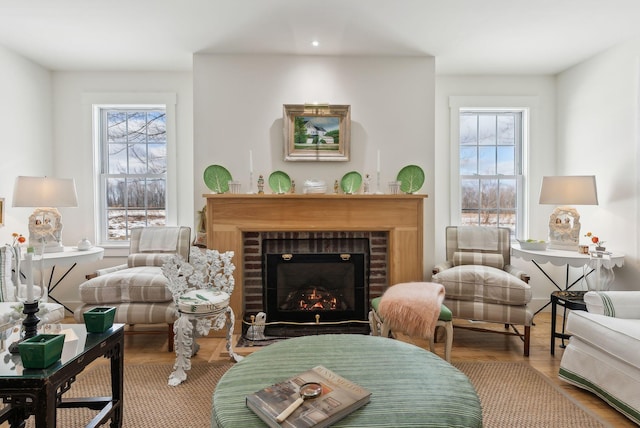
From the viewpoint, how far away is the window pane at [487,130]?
405 centimetres

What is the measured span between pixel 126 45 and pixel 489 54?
3316mm

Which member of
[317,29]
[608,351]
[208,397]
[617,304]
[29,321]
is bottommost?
[208,397]

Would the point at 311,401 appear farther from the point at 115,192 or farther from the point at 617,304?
the point at 115,192

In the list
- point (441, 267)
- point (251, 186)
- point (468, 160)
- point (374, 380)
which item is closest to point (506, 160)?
point (468, 160)

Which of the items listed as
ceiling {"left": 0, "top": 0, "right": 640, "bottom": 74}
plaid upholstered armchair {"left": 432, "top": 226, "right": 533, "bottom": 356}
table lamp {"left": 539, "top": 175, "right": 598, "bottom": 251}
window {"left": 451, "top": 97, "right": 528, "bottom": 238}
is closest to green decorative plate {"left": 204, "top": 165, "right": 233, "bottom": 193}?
ceiling {"left": 0, "top": 0, "right": 640, "bottom": 74}

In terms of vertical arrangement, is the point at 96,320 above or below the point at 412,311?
above

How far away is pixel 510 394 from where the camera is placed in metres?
2.22

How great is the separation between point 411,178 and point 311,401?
253 centimetres

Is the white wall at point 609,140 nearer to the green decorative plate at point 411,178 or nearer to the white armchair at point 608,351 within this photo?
the white armchair at point 608,351

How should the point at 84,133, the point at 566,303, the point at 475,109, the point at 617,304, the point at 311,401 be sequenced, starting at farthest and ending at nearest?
the point at 475,109 → the point at 84,133 → the point at 566,303 → the point at 617,304 → the point at 311,401

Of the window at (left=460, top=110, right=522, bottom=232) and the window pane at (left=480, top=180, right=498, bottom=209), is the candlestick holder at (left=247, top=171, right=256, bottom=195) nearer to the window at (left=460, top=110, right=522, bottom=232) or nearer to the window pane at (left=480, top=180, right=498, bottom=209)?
the window at (left=460, top=110, right=522, bottom=232)

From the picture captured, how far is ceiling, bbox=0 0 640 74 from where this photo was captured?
102 inches

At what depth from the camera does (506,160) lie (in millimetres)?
4066

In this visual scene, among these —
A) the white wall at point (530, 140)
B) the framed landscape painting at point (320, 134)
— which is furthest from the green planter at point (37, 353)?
the white wall at point (530, 140)
